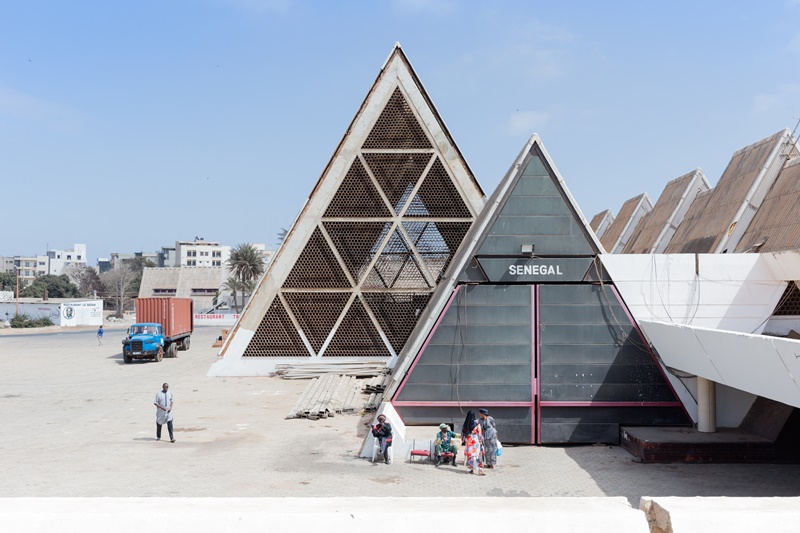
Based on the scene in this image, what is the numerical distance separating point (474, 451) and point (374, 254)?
20.6m

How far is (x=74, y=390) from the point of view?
2920cm

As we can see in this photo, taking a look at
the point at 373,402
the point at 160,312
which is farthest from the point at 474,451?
the point at 160,312

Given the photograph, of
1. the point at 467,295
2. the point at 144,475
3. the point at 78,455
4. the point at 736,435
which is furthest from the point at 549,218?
the point at 78,455

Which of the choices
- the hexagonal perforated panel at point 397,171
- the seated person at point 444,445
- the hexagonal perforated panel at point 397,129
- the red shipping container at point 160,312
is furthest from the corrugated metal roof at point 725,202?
the red shipping container at point 160,312

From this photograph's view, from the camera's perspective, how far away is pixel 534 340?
1903 centimetres

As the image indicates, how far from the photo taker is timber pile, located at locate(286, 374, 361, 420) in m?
22.7

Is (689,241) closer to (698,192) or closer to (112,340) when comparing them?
(698,192)

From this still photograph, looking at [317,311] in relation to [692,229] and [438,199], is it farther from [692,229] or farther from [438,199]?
[692,229]

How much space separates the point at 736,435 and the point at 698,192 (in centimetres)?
2706

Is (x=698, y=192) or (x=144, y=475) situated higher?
(x=698, y=192)

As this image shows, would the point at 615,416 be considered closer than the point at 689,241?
Yes

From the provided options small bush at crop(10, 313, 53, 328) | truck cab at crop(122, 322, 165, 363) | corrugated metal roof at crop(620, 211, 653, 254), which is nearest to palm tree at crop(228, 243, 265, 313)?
small bush at crop(10, 313, 53, 328)

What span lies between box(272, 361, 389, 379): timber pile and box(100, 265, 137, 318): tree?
81948 mm

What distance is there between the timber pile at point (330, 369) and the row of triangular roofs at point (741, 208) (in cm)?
1589
